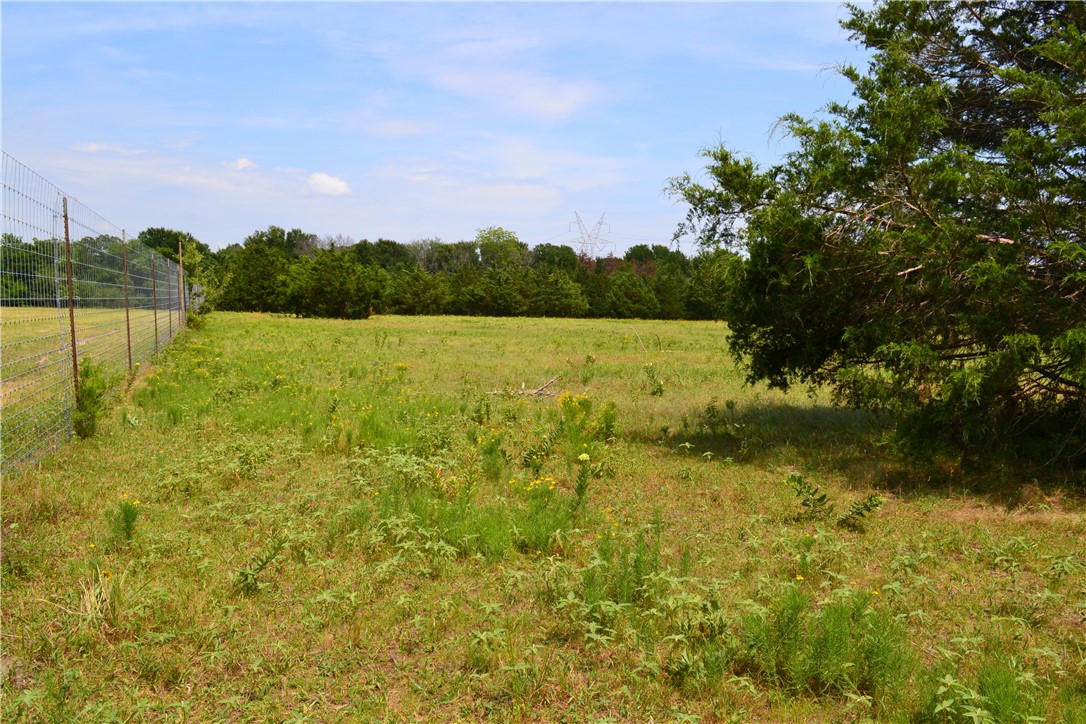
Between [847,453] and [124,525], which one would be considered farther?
[847,453]

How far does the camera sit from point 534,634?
427 centimetres

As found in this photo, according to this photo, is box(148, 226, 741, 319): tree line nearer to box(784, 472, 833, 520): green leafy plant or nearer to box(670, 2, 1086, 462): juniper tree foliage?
box(670, 2, 1086, 462): juniper tree foliage

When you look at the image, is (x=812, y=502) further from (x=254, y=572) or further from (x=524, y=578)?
(x=254, y=572)

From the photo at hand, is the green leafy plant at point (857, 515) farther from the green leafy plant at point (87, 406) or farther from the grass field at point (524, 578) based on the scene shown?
the green leafy plant at point (87, 406)

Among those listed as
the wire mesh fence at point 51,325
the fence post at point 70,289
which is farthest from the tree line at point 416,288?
the fence post at point 70,289

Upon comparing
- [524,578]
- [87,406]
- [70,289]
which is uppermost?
[70,289]

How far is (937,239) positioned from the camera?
740 cm

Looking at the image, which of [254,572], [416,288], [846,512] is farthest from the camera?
[416,288]

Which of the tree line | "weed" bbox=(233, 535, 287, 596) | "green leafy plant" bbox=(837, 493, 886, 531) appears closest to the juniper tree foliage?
"green leafy plant" bbox=(837, 493, 886, 531)

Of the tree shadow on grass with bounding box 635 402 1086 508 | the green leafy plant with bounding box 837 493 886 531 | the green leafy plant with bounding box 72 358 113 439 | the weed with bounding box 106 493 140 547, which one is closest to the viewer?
the weed with bounding box 106 493 140 547

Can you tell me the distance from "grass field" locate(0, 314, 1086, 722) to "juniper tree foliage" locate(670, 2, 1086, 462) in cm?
86

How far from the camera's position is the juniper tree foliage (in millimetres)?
7074

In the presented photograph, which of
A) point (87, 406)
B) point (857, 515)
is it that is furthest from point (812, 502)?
point (87, 406)

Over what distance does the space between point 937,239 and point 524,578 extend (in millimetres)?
5272
